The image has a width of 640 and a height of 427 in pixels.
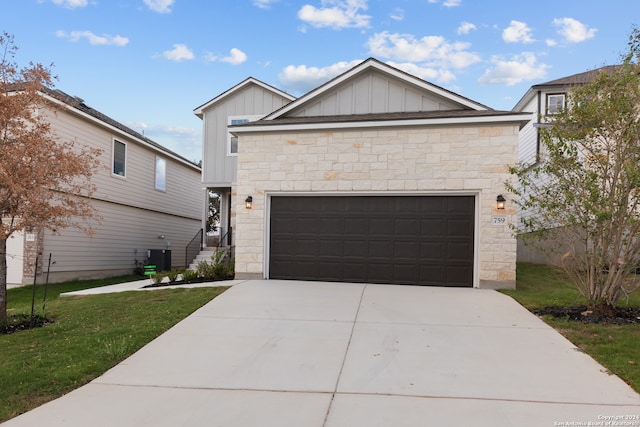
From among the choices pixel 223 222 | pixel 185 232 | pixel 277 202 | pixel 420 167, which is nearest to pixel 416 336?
pixel 420 167

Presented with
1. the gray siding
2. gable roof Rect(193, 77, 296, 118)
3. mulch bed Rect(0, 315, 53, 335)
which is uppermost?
gable roof Rect(193, 77, 296, 118)

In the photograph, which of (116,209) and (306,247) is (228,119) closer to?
(116,209)

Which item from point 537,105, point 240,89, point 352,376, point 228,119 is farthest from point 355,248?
point 537,105

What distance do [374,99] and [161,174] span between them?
12161mm

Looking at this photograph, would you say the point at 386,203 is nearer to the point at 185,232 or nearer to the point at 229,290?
the point at 229,290

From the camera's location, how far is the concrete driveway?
384cm

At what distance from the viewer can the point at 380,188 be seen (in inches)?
412

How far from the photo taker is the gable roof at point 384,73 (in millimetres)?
10742

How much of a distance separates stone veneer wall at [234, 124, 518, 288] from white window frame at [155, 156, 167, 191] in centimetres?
971

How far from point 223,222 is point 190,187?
234 inches

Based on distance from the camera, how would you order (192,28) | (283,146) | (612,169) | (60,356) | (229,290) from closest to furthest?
(60,356), (612,169), (229,290), (283,146), (192,28)

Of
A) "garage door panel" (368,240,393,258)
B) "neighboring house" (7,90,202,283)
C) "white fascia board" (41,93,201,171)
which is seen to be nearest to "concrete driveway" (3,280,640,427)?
"garage door panel" (368,240,393,258)

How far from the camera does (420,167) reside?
1030cm

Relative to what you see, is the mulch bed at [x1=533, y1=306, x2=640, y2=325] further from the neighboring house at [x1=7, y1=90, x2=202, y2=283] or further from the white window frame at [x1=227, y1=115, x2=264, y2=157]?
the white window frame at [x1=227, y1=115, x2=264, y2=157]
